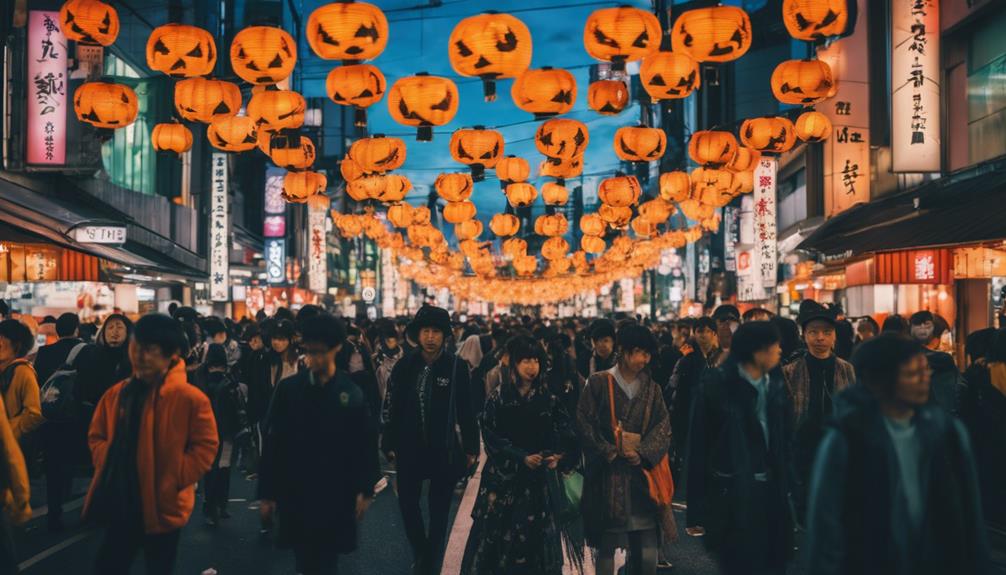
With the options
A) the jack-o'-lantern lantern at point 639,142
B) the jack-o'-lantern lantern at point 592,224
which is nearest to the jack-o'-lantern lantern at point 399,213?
the jack-o'-lantern lantern at point 592,224

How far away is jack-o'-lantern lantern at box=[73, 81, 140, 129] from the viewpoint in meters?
13.4

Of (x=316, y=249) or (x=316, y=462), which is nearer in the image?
(x=316, y=462)

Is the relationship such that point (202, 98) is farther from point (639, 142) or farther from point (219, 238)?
point (219, 238)

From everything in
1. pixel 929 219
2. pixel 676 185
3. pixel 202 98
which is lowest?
pixel 929 219

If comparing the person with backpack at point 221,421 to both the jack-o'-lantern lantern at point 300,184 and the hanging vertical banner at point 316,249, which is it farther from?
the hanging vertical banner at point 316,249

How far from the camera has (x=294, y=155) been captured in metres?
16.9

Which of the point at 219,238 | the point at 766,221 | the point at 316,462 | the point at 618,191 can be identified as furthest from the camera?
the point at 219,238

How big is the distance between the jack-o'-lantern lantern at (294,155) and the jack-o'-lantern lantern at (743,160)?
742cm

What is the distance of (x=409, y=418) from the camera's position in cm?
757

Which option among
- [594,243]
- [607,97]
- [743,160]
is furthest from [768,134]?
[594,243]

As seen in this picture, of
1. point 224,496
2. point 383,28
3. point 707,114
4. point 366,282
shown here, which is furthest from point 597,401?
point 366,282

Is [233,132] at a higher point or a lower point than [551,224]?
higher

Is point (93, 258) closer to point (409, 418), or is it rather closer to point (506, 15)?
point (506, 15)

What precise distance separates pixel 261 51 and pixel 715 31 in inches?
218
